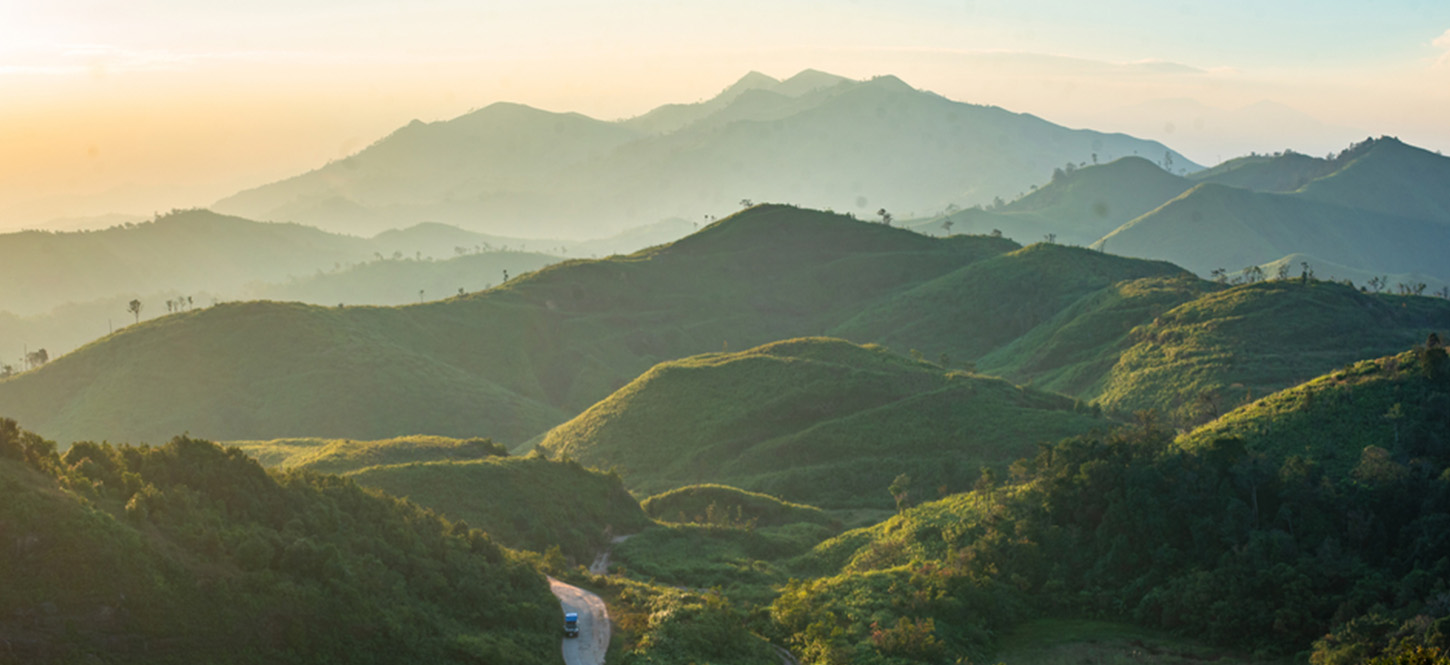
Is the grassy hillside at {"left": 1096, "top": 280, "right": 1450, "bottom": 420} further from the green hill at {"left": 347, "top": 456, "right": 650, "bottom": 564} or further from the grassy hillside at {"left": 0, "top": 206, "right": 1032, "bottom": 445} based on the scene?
the grassy hillside at {"left": 0, "top": 206, "right": 1032, "bottom": 445}

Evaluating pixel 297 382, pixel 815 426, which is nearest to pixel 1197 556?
pixel 815 426

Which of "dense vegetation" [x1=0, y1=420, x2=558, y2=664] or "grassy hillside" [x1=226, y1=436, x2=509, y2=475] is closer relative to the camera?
"dense vegetation" [x1=0, y1=420, x2=558, y2=664]

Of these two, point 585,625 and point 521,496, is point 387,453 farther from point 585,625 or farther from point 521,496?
point 585,625

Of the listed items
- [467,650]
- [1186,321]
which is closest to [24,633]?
[467,650]

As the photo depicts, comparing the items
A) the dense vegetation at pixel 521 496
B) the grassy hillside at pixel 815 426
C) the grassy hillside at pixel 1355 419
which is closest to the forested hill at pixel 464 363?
the grassy hillside at pixel 815 426

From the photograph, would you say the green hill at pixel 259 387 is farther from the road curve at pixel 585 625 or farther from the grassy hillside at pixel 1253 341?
the road curve at pixel 585 625

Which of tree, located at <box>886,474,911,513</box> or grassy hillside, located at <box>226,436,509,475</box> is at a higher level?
grassy hillside, located at <box>226,436,509,475</box>

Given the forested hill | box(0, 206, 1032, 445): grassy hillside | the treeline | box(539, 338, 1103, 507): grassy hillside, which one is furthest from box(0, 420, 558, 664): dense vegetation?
box(0, 206, 1032, 445): grassy hillside
